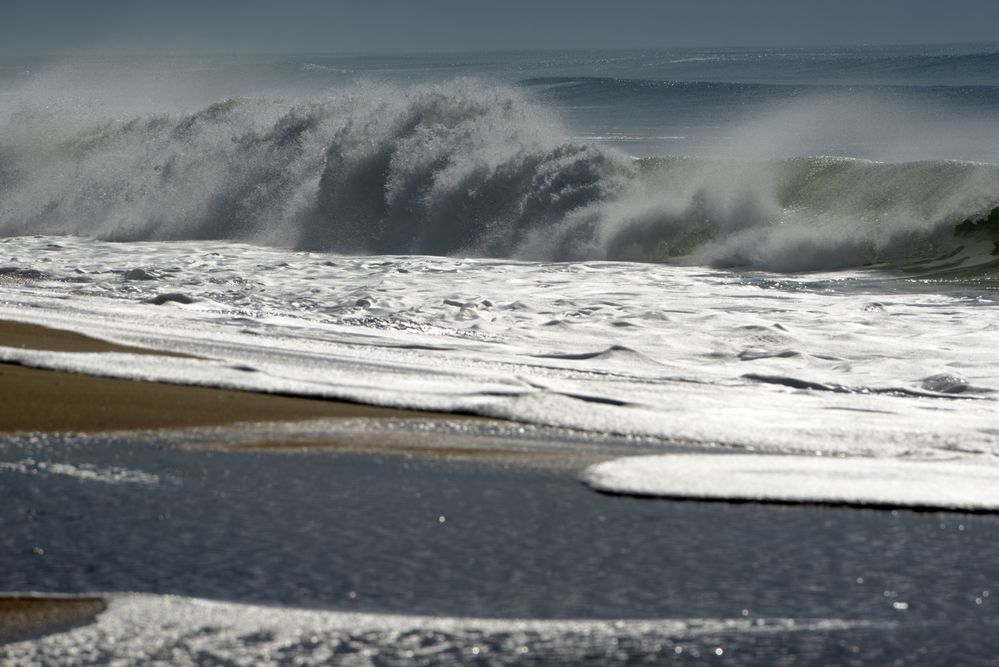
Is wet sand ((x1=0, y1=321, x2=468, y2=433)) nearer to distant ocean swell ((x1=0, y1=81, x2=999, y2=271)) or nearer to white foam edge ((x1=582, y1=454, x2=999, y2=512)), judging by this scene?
white foam edge ((x1=582, y1=454, x2=999, y2=512))

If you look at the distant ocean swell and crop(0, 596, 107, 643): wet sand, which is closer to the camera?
crop(0, 596, 107, 643): wet sand

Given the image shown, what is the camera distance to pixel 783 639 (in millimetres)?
3348

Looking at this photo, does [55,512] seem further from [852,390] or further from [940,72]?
[940,72]

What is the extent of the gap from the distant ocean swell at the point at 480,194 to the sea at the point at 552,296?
0.05 metres

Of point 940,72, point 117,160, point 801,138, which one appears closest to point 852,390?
point 117,160

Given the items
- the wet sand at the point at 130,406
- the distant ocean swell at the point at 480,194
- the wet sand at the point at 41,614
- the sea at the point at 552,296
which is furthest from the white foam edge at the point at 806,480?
the distant ocean swell at the point at 480,194

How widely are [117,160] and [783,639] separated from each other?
18.9 metres

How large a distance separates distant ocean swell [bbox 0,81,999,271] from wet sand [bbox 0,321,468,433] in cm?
863

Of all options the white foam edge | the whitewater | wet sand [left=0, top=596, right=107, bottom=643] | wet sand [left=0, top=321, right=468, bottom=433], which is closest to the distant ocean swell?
the whitewater

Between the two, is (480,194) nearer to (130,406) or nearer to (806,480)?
(130,406)

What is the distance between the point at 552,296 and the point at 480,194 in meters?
6.01

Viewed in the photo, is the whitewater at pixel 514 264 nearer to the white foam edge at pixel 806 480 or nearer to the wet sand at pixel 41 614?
the white foam edge at pixel 806 480

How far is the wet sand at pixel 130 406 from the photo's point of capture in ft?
17.6

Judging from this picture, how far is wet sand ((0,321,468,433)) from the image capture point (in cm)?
538
